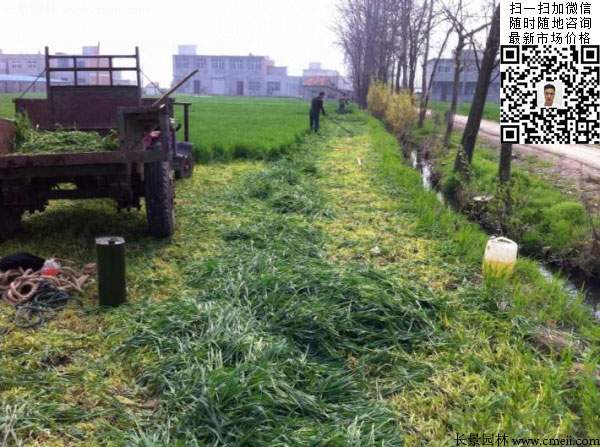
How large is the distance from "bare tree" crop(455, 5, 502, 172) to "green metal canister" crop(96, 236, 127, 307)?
609 cm

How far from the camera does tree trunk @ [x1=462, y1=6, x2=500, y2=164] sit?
895cm

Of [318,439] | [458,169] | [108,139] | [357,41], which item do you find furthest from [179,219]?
[357,41]

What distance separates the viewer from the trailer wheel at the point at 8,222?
5016 millimetres

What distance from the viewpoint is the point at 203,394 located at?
262cm

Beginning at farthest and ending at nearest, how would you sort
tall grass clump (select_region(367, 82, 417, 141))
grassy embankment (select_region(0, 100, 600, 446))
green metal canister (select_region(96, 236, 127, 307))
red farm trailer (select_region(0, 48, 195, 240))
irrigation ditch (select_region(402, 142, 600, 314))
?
tall grass clump (select_region(367, 82, 417, 141))
irrigation ditch (select_region(402, 142, 600, 314))
red farm trailer (select_region(0, 48, 195, 240))
green metal canister (select_region(96, 236, 127, 307))
grassy embankment (select_region(0, 100, 600, 446))

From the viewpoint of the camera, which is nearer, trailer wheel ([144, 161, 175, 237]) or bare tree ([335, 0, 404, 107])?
trailer wheel ([144, 161, 175, 237])

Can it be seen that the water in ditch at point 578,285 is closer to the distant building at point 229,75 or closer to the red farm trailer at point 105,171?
the red farm trailer at point 105,171

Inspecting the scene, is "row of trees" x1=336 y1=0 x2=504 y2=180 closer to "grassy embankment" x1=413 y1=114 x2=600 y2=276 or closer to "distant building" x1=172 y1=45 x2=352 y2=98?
"grassy embankment" x1=413 y1=114 x2=600 y2=276

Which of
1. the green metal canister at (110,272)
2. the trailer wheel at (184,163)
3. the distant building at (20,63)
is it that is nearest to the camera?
the green metal canister at (110,272)

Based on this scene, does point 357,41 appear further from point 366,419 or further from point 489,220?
point 366,419

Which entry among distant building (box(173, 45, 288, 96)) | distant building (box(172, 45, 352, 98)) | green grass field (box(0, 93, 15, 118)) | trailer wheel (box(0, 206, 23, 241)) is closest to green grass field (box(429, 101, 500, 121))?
green grass field (box(0, 93, 15, 118))

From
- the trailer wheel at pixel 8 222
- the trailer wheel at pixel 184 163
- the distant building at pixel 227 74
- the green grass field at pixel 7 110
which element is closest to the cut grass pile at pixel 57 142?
the trailer wheel at pixel 8 222

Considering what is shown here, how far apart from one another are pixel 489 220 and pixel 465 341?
4533mm

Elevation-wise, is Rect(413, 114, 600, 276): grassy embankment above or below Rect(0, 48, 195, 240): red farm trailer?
below
